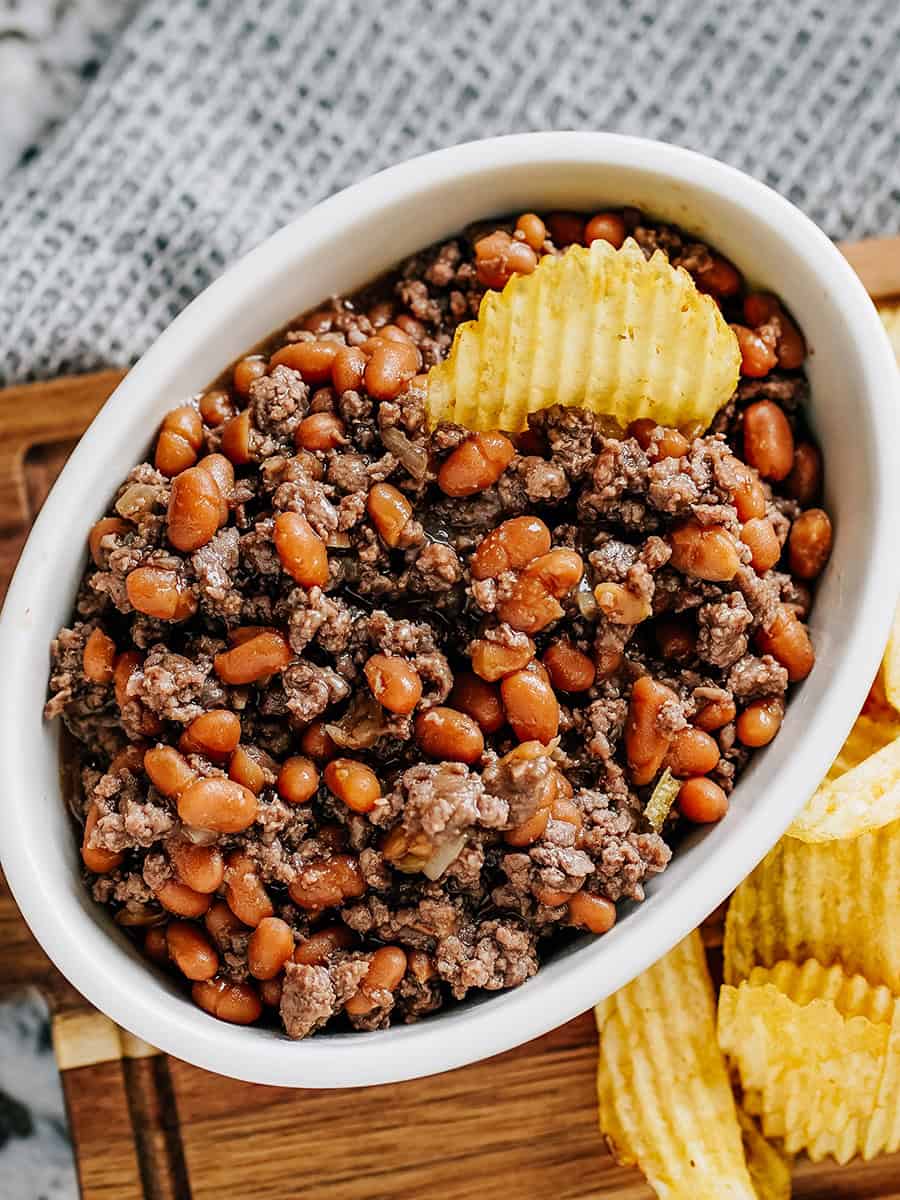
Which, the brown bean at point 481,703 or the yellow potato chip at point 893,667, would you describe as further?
the yellow potato chip at point 893,667

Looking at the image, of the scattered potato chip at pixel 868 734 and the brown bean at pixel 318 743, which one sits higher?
the scattered potato chip at pixel 868 734

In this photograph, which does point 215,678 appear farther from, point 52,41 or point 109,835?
point 52,41

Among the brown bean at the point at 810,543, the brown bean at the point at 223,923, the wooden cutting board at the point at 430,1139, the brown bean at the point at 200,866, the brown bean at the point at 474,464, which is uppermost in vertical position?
the brown bean at the point at 810,543

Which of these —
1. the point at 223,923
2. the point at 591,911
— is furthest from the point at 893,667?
the point at 223,923

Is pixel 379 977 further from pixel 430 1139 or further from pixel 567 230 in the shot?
pixel 567 230

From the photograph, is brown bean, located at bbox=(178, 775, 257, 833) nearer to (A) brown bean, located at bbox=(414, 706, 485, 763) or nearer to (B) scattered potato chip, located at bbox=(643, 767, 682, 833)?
(A) brown bean, located at bbox=(414, 706, 485, 763)

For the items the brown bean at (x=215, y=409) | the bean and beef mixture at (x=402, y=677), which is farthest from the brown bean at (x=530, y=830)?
the brown bean at (x=215, y=409)

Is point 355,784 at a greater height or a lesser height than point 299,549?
lesser

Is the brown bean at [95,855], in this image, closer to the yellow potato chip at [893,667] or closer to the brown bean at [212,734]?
the brown bean at [212,734]
